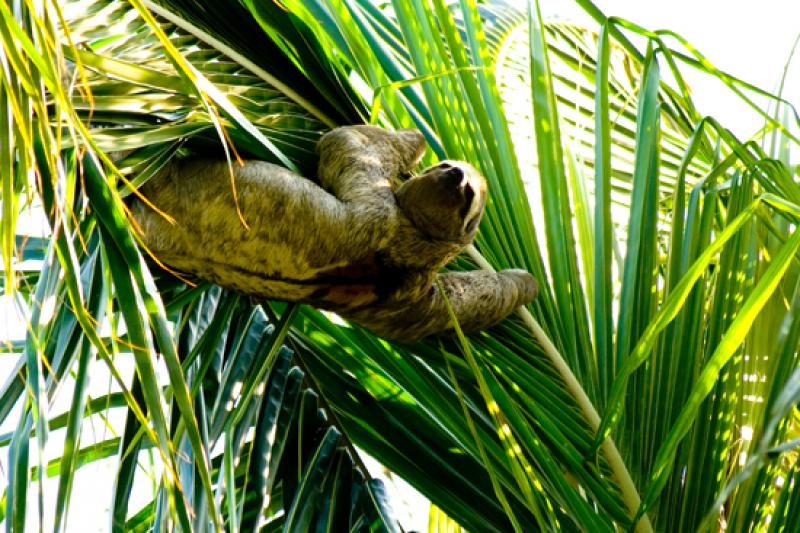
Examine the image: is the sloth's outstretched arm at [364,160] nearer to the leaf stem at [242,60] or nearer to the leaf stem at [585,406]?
the leaf stem at [242,60]

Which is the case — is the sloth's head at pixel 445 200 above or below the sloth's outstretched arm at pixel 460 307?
above

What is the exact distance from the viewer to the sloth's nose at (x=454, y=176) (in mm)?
2294

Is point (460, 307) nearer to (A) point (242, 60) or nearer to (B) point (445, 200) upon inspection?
(B) point (445, 200)

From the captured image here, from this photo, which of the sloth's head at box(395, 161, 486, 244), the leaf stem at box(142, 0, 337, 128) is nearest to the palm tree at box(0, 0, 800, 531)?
the leaf stem at box(142, 0, 337, 128)

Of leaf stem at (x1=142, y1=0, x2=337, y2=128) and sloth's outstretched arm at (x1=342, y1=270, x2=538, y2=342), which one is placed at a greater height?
leaf stem at (x1=142, y1=0, x2=337, y2=128)

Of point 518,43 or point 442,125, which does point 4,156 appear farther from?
point 518,43

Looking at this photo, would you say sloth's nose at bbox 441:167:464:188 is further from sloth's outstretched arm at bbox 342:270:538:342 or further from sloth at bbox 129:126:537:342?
sloth's outstretched arm at bbox 342:270:538:342

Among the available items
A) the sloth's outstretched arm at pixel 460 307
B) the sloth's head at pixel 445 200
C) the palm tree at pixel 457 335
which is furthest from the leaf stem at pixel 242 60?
the sloth's outstretched arm at pixel 460 307

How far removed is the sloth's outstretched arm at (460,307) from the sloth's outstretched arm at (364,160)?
0.86 feet

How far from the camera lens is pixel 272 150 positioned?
81.4 inches

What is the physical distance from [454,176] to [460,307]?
33 centimetres

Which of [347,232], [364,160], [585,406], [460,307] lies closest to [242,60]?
[364,160]

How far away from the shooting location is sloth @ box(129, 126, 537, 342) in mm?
2133

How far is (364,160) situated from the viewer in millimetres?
2318
